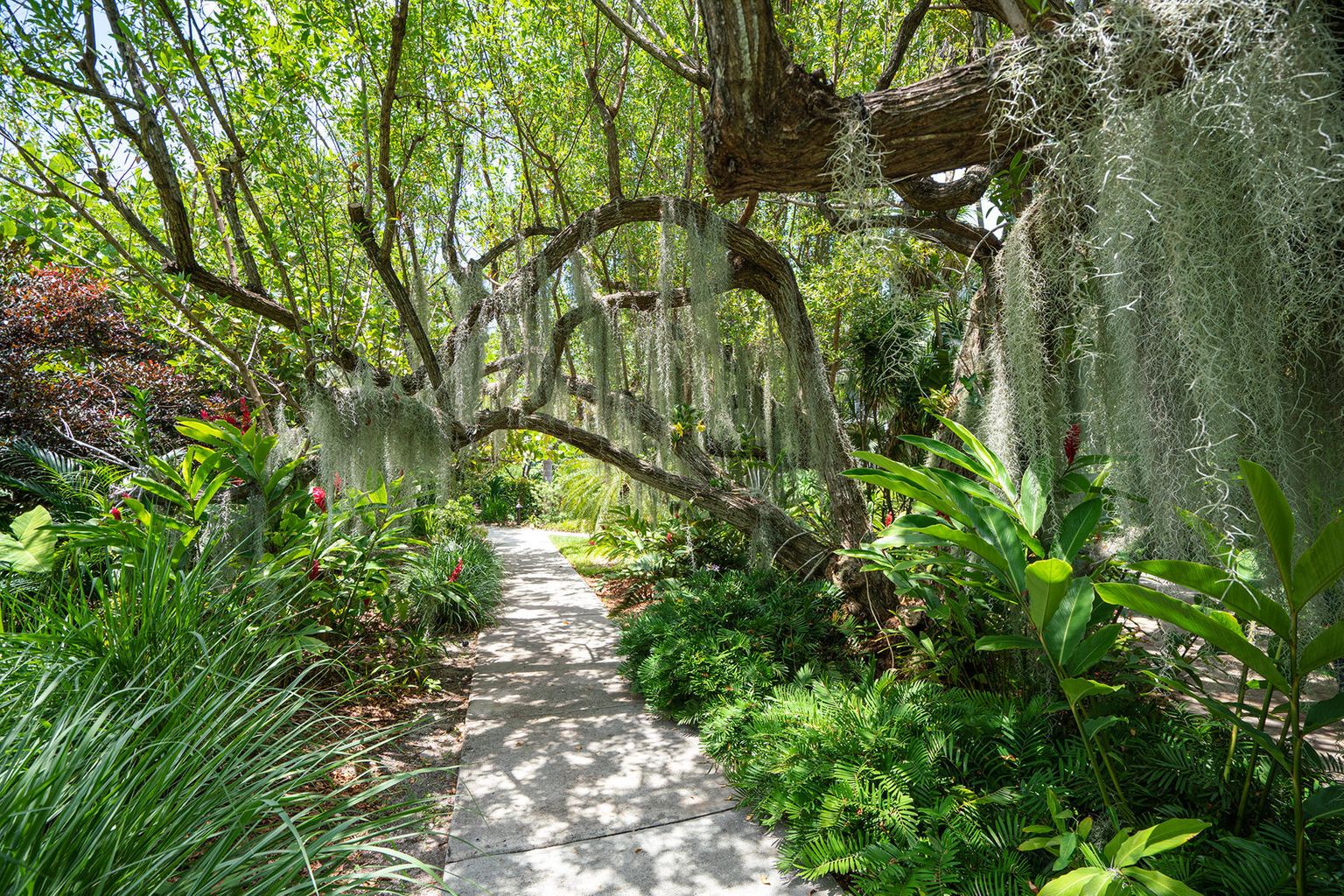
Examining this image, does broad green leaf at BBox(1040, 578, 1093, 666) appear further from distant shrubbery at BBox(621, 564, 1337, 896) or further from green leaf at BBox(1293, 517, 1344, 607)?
green leaf at BBox(1293, 517, 1344, 607)

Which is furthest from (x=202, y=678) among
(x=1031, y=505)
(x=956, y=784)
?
(x=956, y=784)

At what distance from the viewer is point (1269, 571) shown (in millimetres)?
1213

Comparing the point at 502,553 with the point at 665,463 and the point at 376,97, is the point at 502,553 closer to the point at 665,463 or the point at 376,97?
the point at 665,463

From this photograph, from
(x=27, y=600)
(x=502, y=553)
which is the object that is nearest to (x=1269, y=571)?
(x=27, y=600)

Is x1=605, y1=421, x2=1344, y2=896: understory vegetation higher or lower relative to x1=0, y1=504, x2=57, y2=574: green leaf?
lower

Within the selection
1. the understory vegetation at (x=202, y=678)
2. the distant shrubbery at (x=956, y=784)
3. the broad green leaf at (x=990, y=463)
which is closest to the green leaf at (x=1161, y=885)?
the distant shrubbery at (x=956, y=784)

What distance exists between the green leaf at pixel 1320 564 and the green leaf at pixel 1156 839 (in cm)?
38

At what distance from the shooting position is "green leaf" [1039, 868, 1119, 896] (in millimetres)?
1020

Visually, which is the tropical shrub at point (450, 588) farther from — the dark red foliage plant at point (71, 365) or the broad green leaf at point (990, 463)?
the broad green leaf at point (990, 463)

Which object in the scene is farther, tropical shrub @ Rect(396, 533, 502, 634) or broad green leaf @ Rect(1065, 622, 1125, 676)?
tropical shrub @ Rect(396, 533, 502, 634)

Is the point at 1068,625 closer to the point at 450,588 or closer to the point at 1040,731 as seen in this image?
the point at 1040,731

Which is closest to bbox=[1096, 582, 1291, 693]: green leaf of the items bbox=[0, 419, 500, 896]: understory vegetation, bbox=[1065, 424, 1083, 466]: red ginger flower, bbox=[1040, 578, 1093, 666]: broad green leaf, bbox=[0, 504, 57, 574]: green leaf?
bbox=[1040, 578, 1093, 666]: broad green leaf

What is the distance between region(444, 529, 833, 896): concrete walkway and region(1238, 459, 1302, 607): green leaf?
135 cm

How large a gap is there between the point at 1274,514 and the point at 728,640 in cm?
254
